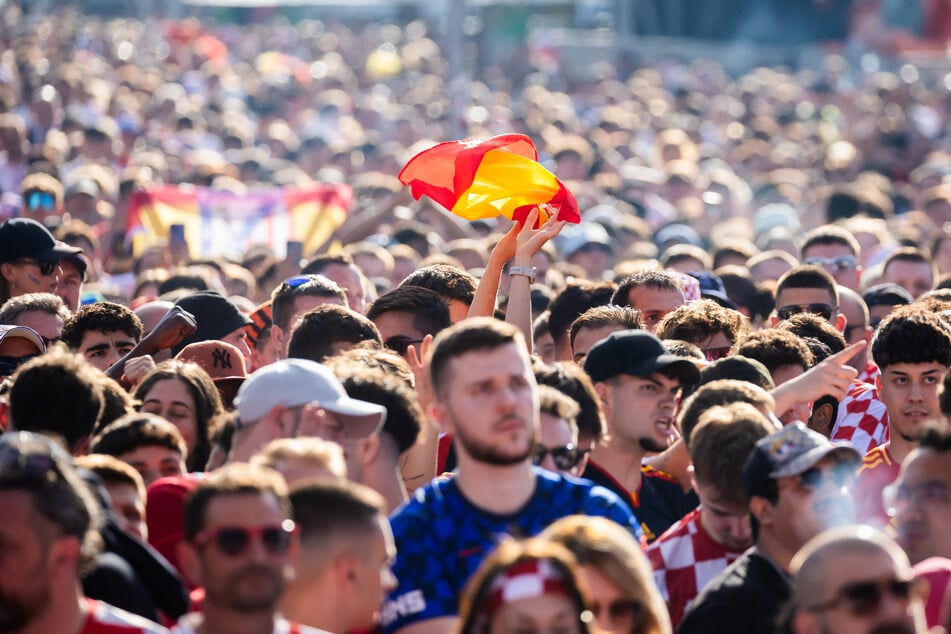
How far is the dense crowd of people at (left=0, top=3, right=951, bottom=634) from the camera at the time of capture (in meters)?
4.31

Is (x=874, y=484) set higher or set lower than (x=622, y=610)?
lower

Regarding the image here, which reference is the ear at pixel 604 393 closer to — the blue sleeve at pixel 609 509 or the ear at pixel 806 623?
the blue sleeve at pixel 609 509

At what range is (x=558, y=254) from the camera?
14953 mm

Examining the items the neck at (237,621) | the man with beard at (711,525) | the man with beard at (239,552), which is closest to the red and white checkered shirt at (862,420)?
the man with beard at (711,525)

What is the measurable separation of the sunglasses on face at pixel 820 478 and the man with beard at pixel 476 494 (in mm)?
520

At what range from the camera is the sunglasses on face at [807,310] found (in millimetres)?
9258

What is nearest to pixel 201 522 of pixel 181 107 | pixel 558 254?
pixel 558 254

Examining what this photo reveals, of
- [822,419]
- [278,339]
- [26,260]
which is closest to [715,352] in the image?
[822,419]

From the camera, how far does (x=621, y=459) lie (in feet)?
21.9

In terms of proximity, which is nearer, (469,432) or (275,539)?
(275,539)

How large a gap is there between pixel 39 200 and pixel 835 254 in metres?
5.86

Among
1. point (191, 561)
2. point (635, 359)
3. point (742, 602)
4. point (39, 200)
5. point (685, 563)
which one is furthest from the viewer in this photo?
point (39, 200)

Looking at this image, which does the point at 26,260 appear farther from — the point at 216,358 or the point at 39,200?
the point at 39,200

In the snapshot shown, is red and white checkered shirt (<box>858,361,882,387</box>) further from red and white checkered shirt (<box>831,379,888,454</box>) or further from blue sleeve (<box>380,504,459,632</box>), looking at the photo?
blue sleeve (<box>380,504,459,632</box>)
